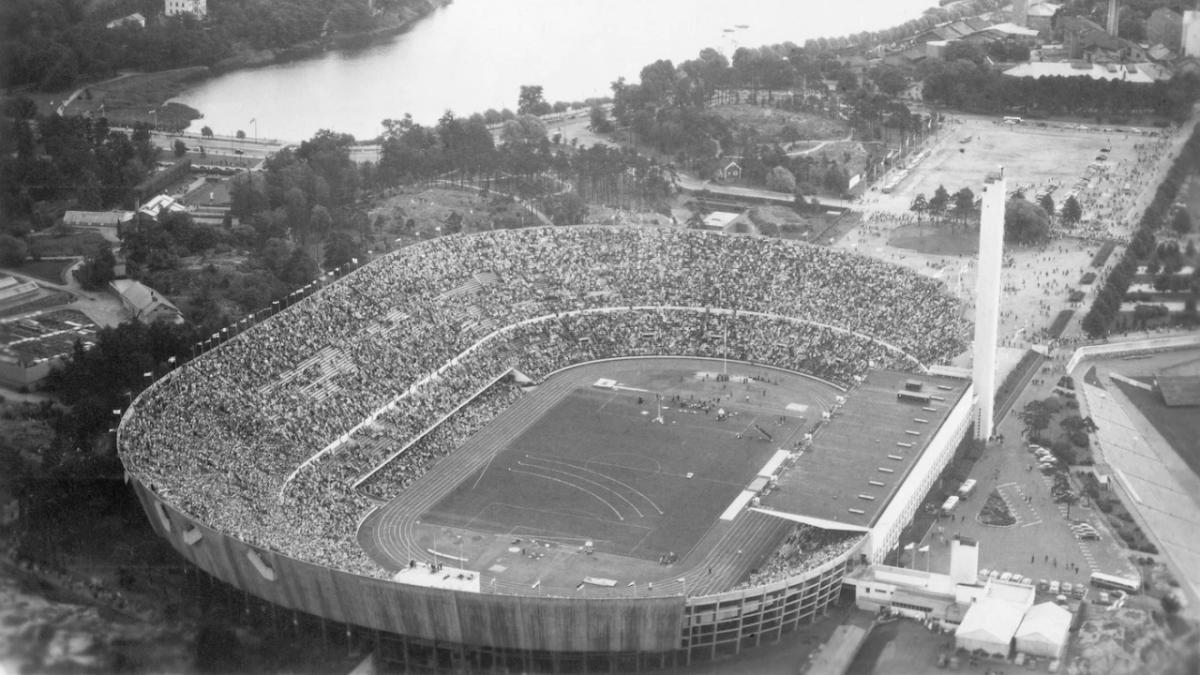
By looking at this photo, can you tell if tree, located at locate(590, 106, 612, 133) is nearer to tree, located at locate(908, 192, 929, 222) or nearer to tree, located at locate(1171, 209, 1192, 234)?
tree, located at locate(908, 192, 929, 222)

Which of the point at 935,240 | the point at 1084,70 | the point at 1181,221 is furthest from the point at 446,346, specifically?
the point at 1084,70

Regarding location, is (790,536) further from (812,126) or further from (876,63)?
(876,63)

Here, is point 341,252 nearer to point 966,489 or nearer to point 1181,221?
point 966,489

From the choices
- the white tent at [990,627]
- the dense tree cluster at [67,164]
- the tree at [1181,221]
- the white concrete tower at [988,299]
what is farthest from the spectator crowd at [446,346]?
the dense tree cluster at [67,164]

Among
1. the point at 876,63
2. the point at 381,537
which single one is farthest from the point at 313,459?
the point at 876,63

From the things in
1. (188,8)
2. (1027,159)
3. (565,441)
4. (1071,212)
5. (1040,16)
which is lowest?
(565,441)
